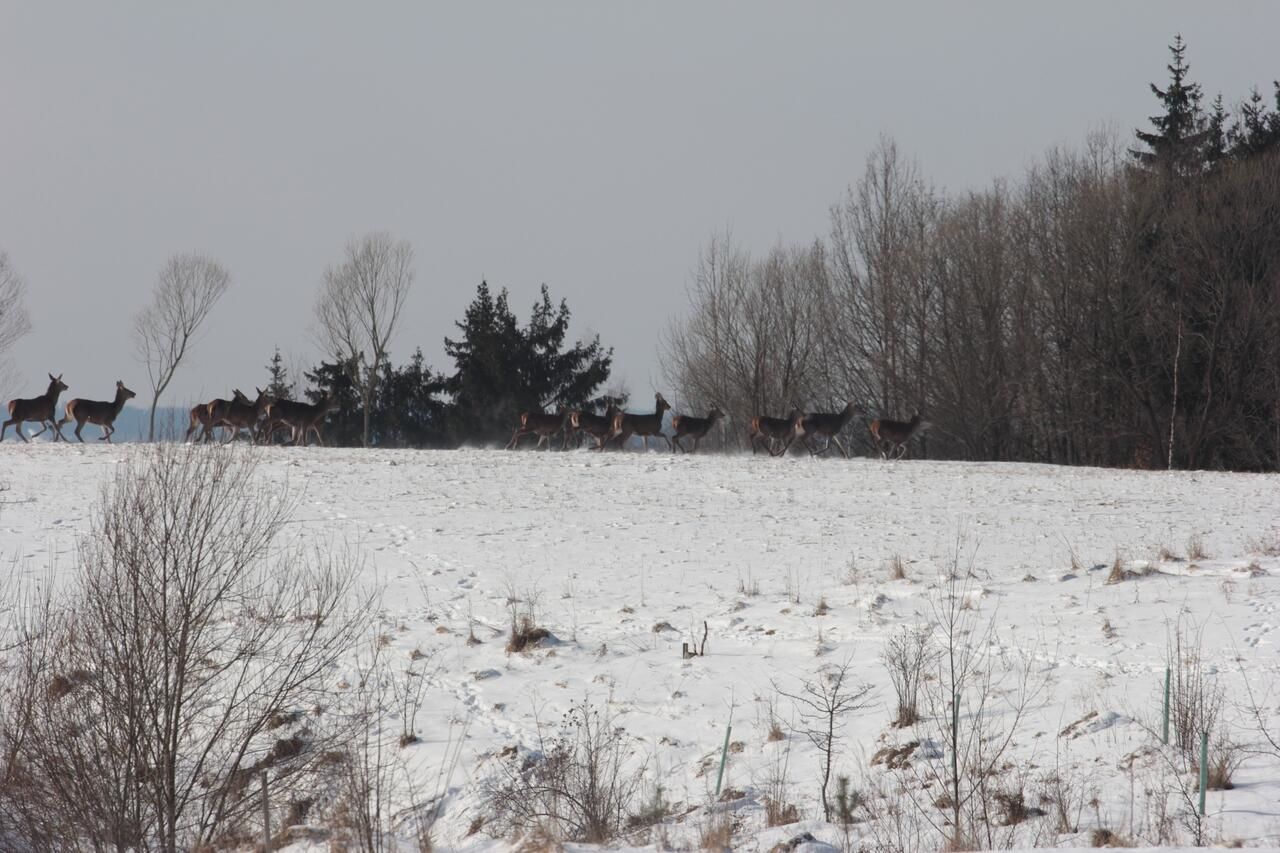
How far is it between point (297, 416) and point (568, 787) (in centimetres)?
2382

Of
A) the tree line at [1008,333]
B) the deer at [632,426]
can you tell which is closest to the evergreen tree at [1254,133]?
the tree line at [1008,333]

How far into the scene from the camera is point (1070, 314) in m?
40.9

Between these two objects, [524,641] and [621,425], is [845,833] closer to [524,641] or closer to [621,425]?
[524,641]

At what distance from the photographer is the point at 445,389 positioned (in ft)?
182

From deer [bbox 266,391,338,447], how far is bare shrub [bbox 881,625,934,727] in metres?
22.0

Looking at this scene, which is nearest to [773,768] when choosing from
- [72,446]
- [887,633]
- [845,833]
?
[845,833]

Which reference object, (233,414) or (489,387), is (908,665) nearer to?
(233,414)

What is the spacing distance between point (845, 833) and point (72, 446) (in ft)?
82.3

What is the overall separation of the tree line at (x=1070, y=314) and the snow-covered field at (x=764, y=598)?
12162 mm

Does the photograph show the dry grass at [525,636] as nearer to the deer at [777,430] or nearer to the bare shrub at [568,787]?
the bare shrub at [568,787]

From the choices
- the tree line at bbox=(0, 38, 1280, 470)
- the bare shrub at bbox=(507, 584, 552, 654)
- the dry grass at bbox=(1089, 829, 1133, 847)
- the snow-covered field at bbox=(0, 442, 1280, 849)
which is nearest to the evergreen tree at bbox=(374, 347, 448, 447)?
the tree line at bbox=(0, 38, 1280, 470)

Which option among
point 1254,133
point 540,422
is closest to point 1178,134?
point 1254,133

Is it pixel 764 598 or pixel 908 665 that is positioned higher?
pixel 764 598

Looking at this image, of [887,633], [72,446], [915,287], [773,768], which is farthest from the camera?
[915,287]
